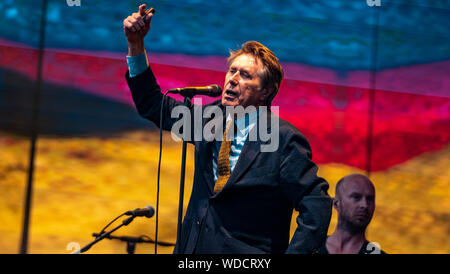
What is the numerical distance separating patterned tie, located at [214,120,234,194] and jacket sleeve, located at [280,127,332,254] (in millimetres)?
217

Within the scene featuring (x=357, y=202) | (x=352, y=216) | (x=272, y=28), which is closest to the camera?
(x=352, y=216)

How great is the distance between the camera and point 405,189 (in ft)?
10.9

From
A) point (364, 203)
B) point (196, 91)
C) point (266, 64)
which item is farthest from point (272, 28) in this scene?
point (196, 91)

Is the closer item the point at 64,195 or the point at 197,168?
the point at 197,168

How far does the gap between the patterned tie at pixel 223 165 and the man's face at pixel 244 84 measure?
0.58 ft

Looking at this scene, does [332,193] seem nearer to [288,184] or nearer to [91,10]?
[288,184]

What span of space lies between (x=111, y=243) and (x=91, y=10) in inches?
60.0

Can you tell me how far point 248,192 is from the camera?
1855 mm

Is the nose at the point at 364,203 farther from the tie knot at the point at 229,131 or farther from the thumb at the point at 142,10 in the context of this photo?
the thumb at the point at 142,10

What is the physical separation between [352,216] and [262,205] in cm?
120

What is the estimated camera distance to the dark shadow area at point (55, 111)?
122 inches

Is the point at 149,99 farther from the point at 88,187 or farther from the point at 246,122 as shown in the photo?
the point at 88,187

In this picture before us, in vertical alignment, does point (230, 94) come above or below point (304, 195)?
above
